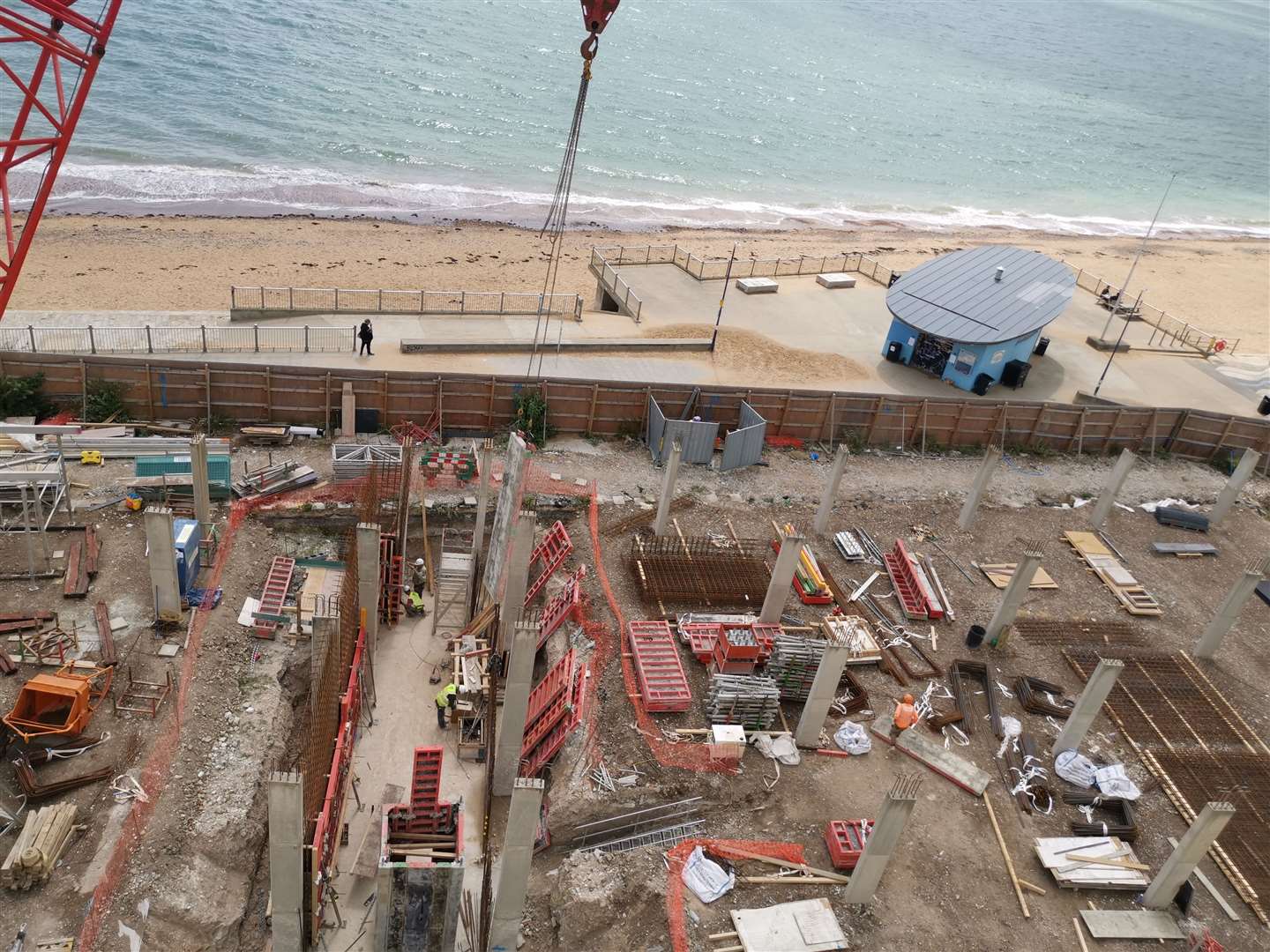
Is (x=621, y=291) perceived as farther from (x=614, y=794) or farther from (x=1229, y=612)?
(x=614, y=794)

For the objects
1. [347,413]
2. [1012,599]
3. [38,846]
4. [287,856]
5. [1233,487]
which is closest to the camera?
[287,856]

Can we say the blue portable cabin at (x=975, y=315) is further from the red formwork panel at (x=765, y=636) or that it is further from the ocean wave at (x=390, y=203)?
the ocean wave at (x=390, y=203)

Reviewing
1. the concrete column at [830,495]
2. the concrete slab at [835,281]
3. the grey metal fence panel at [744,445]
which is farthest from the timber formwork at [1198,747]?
the concrete slab at [835,281]

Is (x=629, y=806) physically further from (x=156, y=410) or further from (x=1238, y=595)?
(x=156, y=410)

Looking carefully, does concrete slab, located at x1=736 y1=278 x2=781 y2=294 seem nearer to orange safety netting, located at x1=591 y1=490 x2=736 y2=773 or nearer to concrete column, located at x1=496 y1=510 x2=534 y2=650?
concrete column, located at x1=496 y1=510 x2=534 y2=650

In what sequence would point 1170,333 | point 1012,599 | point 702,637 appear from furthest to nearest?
point 1170,333 < point 1012,599 < point 702,637

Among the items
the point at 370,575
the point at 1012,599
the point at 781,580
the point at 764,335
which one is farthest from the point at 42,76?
the point at 1012,599

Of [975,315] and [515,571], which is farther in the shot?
[975,315]
